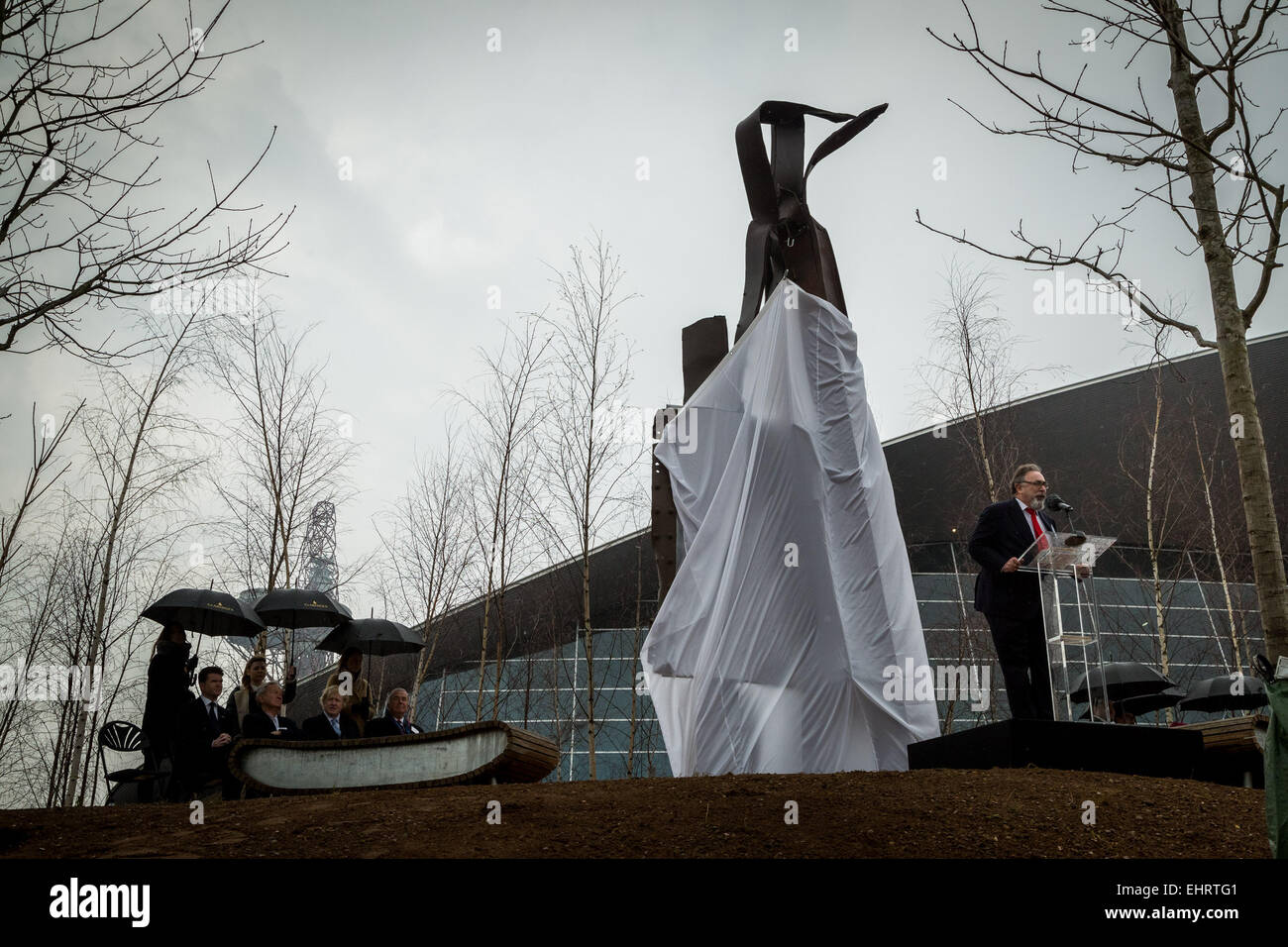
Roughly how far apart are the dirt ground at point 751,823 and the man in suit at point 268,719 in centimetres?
302

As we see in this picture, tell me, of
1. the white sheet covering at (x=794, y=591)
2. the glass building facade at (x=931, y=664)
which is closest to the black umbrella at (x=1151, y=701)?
the glass building facade at (x=931, y=664)

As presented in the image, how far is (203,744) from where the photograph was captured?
8.30 m

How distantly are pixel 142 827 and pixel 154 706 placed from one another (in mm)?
3421

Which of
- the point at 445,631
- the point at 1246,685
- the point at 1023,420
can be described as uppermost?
the point at 1023,420

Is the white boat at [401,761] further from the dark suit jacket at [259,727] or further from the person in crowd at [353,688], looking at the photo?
the person in crowd at [353,688]

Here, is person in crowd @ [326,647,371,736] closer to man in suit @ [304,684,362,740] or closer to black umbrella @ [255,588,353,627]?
man in suit @ [304,684,362,740]

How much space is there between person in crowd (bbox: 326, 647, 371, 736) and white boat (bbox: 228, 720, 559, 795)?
1562 millimetres

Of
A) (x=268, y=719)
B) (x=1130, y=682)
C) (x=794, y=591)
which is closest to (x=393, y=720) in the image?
(x=268, y=719)

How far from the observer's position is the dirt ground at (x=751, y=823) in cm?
405

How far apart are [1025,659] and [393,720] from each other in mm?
5470
